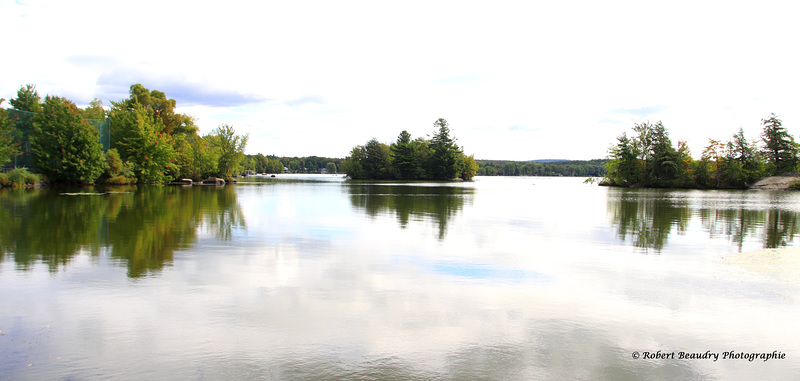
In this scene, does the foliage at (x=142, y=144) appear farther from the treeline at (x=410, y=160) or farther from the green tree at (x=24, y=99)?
the treeline at (x=410, y=160)

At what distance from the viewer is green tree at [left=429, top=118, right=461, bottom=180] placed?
98.9 meters

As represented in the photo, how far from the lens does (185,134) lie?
58062 millimetres

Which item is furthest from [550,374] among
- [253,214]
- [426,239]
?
[253,214]

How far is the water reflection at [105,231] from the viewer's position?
29.7 ft

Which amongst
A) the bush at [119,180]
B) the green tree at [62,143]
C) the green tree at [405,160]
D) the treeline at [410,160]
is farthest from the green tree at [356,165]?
the green tree at [62,143]

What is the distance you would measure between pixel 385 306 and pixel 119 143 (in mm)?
47189

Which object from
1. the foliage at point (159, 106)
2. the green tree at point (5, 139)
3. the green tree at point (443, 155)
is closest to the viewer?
the green tree at point (5, 139)

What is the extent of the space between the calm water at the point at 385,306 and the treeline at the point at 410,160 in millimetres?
87126

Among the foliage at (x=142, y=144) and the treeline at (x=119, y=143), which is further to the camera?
the foliage at (x=142, y=144)

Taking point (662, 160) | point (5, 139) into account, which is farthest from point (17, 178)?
point (662, 160)

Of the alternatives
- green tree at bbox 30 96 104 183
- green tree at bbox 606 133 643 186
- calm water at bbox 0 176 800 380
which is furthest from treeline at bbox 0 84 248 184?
green tree at bbox 606 133 643 186

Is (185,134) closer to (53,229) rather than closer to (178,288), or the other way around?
(53,229)

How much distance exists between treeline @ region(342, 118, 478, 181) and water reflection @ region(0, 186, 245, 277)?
268ft

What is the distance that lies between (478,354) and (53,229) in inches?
511
